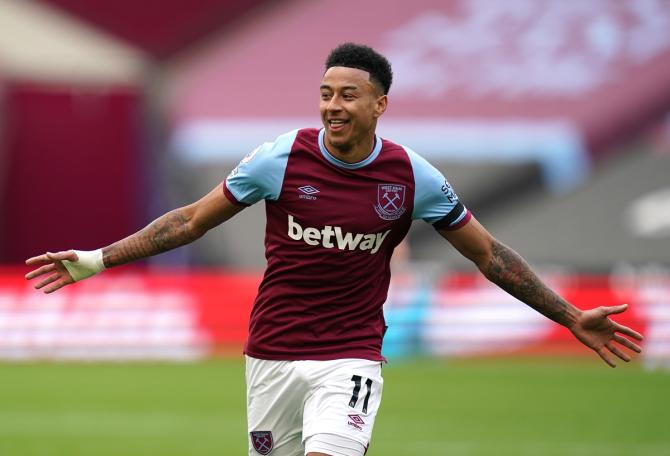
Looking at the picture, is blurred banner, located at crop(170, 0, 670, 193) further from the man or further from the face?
the face

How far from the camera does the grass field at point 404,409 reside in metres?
11.7

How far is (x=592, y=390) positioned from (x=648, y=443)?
4153 millimetres

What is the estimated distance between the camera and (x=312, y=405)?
6.22 metres

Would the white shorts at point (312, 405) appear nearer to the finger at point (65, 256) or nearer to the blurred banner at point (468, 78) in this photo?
the finger at point (65, 256)

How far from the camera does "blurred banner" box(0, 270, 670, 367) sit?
18.8m

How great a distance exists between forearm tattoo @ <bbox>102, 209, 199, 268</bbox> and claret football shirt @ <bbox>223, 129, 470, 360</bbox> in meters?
0.31

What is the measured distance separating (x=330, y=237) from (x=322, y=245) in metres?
0.06

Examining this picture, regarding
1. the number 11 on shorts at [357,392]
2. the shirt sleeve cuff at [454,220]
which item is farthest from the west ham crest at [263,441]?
the shirt sleeve cuff at [454,220]

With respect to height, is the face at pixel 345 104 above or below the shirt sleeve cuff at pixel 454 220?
above

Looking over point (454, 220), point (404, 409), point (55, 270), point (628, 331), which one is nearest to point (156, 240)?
point (55, 270)

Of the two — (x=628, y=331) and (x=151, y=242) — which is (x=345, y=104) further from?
(x=628, y=331)

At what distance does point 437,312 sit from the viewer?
61.9 ft

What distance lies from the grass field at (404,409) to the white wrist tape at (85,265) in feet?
16.5

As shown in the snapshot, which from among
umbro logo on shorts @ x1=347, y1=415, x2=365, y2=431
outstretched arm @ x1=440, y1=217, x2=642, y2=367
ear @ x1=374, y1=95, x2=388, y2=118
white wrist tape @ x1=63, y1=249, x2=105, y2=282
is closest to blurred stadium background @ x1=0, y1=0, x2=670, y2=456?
outstretched arm @ x1=440, y1=217, x2=642, y2=367
